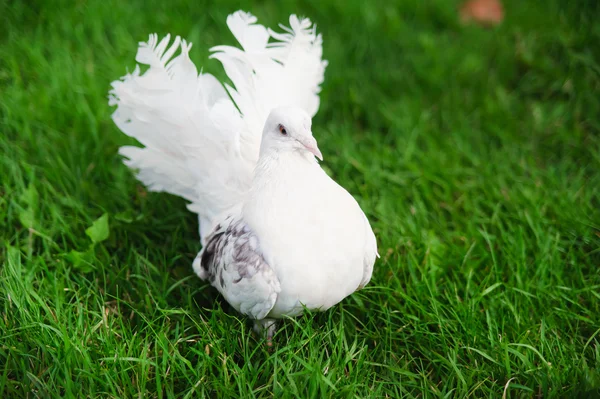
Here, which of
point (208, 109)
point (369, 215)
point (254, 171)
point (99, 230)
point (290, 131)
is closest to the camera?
point (290, 131)

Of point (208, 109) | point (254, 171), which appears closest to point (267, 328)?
point (254, 171)

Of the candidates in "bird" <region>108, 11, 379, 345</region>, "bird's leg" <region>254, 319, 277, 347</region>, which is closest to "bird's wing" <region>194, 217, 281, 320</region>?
"bird" <region>108, 11, 379, 345</region>

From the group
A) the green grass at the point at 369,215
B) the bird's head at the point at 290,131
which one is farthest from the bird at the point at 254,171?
the green grass at the point at 369,215

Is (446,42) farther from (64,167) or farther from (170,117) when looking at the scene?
(64,167)

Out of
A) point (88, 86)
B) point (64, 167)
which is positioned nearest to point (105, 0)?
point (88, 86)

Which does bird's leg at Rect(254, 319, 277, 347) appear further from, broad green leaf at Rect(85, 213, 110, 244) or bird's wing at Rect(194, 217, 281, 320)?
broad green leaf at Rect(85, 213, 110, 244)

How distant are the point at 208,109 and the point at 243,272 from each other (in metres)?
0.95

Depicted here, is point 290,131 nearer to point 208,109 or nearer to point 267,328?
point 208,109

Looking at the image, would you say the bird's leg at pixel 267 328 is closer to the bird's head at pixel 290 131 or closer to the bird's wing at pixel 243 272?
the bird's wing at pixel 243 272

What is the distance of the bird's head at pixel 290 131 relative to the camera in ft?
7.65

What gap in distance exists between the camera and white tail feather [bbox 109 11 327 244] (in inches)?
108

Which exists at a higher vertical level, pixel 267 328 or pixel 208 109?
pixel 208 109

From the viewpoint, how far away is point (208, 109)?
9.11 feet

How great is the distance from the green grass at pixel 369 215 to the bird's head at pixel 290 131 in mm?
844
